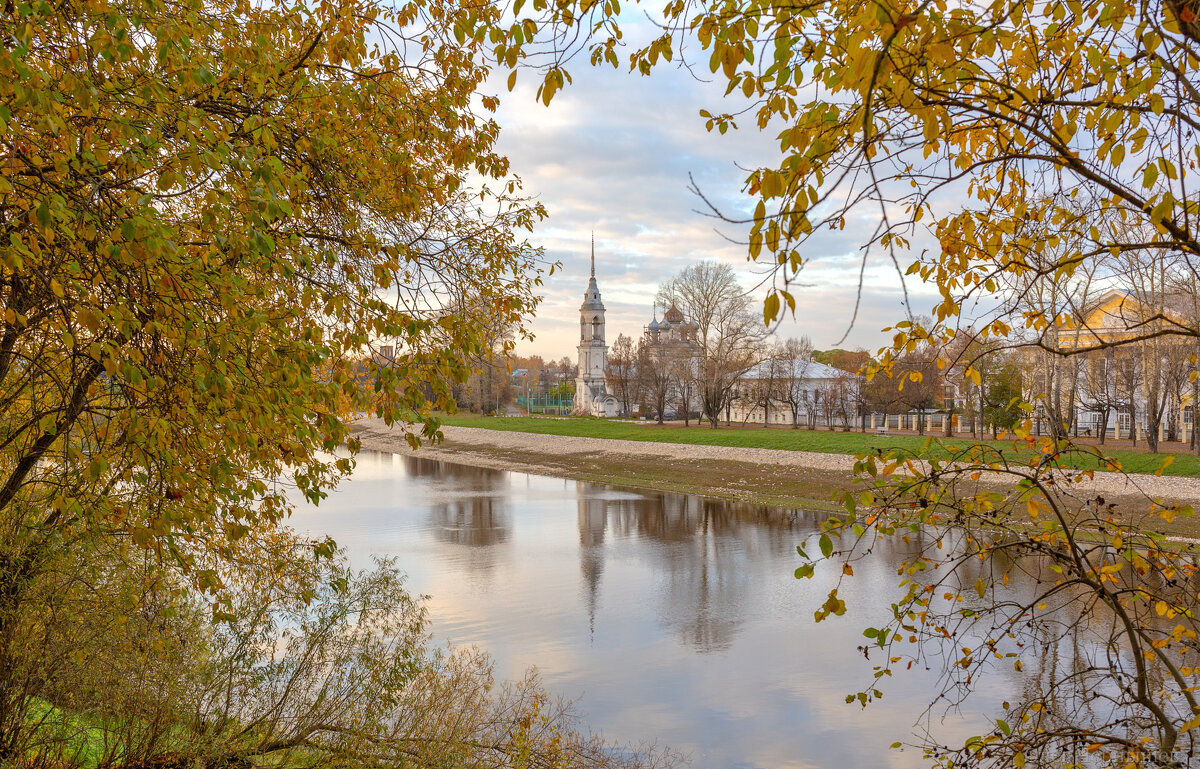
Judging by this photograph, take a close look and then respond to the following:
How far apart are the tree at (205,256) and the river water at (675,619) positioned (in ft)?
20.1

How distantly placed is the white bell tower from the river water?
199 ft

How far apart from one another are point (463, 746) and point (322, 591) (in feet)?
7.02

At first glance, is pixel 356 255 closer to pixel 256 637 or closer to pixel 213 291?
pixel 213 291

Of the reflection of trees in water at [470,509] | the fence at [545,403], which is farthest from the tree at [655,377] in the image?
the fence at [545,403]

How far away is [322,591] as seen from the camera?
824cm

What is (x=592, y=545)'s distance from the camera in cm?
2169

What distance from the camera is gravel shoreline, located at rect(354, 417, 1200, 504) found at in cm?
2370

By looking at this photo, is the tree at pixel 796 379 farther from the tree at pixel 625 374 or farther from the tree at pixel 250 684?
the tree at pixel 250 684

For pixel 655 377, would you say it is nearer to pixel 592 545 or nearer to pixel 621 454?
pixel 621 454

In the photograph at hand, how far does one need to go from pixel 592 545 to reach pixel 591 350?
68158 mm

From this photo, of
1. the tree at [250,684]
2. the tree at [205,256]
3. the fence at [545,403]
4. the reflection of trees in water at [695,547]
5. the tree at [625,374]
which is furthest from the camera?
the fence at [545,403]

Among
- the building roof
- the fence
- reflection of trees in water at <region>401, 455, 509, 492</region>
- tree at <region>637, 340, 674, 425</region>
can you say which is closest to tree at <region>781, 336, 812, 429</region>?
the building roof

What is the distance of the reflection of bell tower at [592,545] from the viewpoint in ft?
55.0

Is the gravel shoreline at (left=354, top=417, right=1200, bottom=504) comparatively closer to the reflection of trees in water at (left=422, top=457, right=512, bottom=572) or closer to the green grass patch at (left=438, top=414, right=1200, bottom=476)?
the green grass patch at (left=438, top=414, right=1200, bottom=476)
